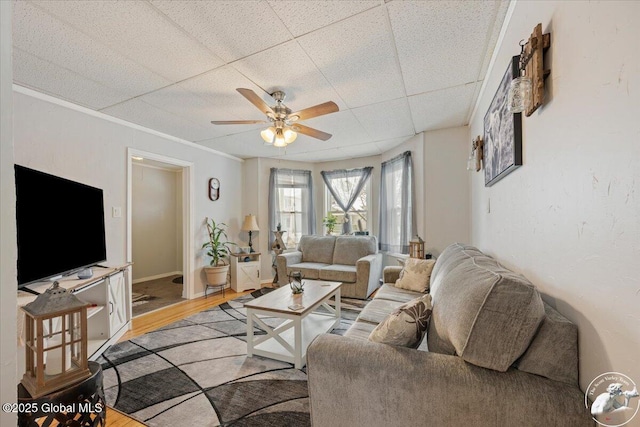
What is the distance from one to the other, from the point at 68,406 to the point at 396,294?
2358 millimetres

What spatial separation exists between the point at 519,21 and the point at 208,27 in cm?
179

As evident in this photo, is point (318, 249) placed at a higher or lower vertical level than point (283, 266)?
higher

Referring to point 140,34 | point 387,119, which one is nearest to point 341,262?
point 387,119

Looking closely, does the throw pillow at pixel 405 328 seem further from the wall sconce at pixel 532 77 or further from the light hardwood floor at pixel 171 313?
the light hardwood floor at pixel 171 313

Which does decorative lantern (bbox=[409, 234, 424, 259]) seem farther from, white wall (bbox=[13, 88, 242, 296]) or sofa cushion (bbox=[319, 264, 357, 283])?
white wall (bbox=[13, 88, 242, 296])

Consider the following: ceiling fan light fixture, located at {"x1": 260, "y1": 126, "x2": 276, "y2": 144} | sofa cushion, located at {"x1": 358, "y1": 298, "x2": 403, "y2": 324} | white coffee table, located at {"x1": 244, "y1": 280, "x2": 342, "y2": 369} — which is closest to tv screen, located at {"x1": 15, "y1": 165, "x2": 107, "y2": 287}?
white coffee table, located at {"x1": 244, "y1": 280, "x2": 342, "y2": 369}

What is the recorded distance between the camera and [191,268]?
3.95 m

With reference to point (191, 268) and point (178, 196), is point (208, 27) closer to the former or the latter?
point (191, 268)

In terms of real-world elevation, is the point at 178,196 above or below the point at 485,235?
above

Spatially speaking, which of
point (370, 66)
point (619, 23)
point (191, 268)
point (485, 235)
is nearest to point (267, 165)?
point (191, 268)

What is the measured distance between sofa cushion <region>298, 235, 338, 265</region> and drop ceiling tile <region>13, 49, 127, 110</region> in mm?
3243

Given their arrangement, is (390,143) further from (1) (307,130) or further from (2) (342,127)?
(1) (307,130)

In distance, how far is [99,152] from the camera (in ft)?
9.32

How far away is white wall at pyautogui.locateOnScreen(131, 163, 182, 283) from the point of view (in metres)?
5.19
